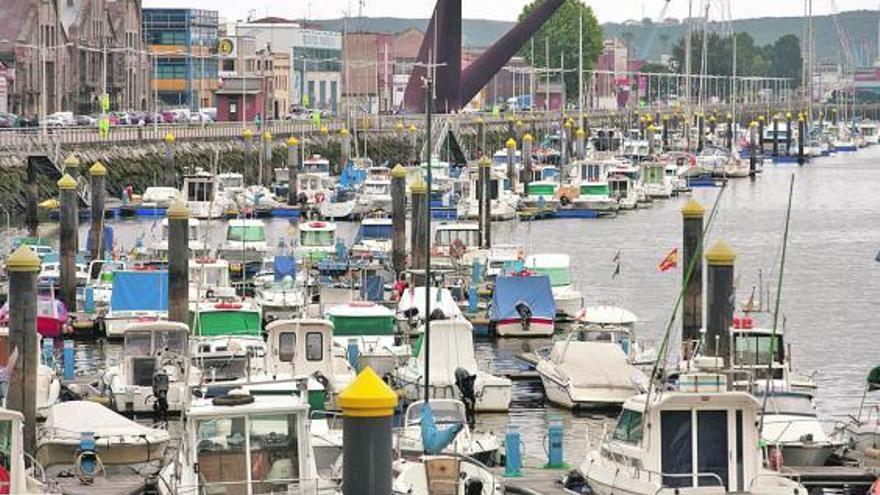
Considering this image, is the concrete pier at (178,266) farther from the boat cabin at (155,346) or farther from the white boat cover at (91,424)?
the white boat cover at (91,424)

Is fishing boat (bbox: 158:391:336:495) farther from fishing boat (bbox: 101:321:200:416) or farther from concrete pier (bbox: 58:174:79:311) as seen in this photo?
concrete pier (bbox: 58:174:79:311)

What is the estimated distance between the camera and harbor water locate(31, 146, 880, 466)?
4472 centimetres

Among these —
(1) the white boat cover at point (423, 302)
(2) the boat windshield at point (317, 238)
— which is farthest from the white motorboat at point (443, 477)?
Result: (2) the boat windshield at point (317, 238)

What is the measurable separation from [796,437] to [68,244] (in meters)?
26.0

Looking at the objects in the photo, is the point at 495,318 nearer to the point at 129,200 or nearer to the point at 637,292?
the point at 637,292

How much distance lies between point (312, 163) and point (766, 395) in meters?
75.6

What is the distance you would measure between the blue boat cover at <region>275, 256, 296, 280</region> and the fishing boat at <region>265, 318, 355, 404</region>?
1550 cm

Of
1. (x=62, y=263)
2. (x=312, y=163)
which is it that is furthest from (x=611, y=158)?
(x=62, y=263)

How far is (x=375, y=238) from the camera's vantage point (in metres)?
68.2

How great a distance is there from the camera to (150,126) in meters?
112

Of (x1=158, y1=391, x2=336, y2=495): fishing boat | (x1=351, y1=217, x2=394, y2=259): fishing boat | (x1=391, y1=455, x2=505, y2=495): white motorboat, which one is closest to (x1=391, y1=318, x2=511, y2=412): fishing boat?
(x1=391, y1=455, x2=505, y2=495): white motorboat

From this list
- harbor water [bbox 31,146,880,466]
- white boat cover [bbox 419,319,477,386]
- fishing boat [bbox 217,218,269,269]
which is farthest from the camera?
fishing boat [bbox 217,218,269,269]

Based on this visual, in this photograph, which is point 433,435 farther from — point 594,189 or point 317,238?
point 594,189

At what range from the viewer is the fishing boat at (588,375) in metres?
42.0
